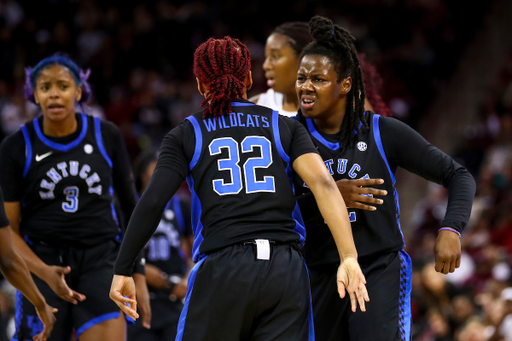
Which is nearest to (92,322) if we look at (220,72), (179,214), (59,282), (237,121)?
(59,282)

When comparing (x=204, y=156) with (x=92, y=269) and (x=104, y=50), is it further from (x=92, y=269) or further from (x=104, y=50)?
(x=104, y=50)

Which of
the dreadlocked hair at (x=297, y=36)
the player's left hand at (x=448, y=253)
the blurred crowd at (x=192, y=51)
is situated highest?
the blurred crowd at (x=192, y=51)

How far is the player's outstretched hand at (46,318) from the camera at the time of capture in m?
4.09

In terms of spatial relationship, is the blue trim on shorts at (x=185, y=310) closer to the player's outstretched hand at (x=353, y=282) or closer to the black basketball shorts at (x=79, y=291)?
the player's outstretched hand at (x=353, y=282)

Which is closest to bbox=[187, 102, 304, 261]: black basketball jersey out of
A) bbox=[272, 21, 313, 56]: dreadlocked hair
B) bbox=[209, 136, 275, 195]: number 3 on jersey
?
bbox=[209, 136, 275, 195]: number 3 on jersey

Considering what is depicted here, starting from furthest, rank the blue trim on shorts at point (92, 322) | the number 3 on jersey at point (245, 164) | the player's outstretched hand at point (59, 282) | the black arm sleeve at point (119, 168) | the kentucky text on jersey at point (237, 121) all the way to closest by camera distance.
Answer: the black arm sleeve at point (119, 168) → the blue trim on shorts at point (92, 322) → the player's outstretched hand at point (59, 282) → the kentucky text on jersey at point (237, 121) → the number 3 on jersey at point (245, 164)

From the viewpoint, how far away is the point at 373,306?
12.1 ft

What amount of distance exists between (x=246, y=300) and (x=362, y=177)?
1088 mm

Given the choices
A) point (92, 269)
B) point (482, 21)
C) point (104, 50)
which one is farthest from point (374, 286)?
point (482, 21)

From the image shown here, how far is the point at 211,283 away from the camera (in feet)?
10.8

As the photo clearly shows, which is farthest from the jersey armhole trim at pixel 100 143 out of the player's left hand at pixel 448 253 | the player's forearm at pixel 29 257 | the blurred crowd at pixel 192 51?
the blurred crowd at pixel 192 51

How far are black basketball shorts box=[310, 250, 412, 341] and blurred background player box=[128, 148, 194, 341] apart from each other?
244cm

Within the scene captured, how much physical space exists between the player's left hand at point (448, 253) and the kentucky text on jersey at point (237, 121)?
1.13 metres

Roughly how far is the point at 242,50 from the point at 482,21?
12.1m
